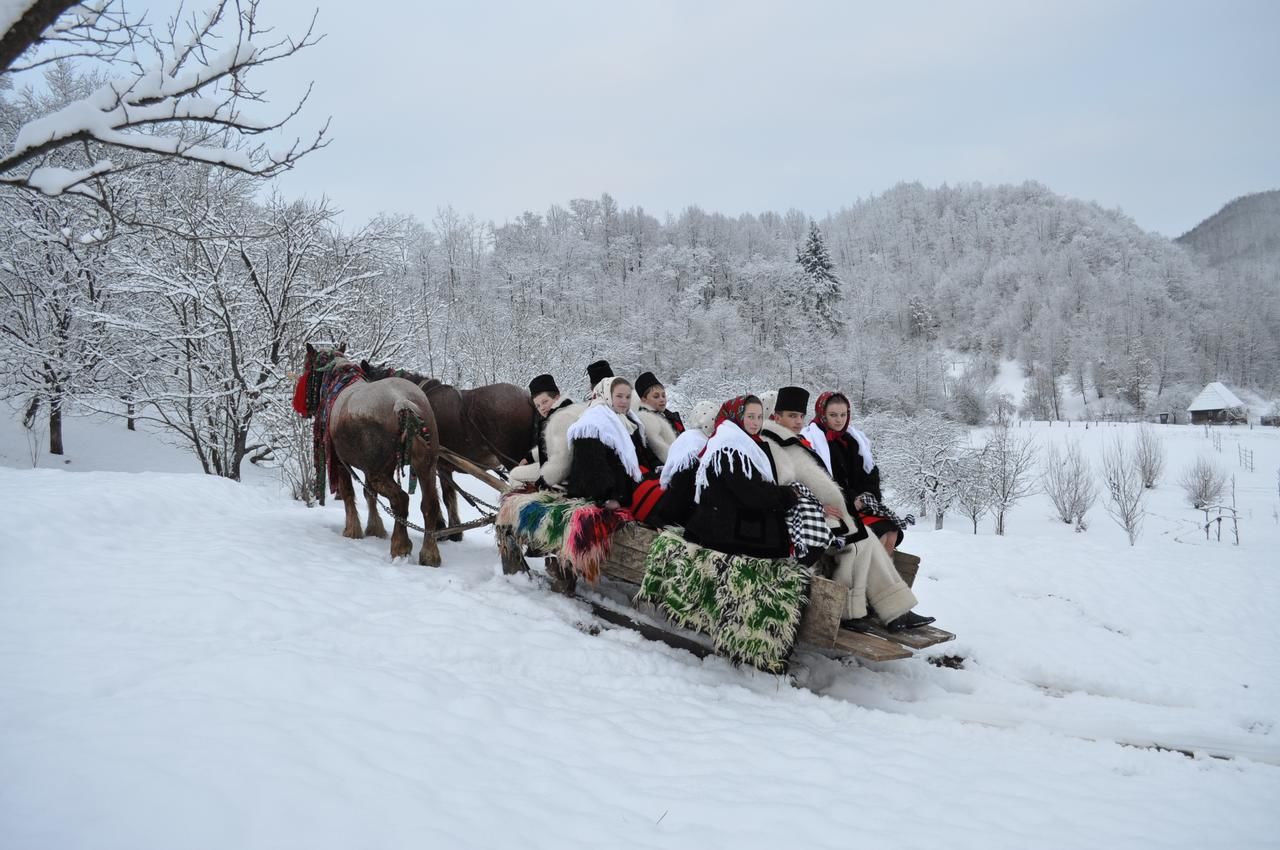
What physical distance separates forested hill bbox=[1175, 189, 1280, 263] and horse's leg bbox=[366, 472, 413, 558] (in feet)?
486

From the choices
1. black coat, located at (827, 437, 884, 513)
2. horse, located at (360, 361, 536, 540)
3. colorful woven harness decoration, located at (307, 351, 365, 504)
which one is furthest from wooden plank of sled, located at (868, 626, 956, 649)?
colorful woven harness decoration, located at (307, 351, 365, 504)

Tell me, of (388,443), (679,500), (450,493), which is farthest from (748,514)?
(450,493)

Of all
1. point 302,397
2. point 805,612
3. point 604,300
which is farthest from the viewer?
point 604,300

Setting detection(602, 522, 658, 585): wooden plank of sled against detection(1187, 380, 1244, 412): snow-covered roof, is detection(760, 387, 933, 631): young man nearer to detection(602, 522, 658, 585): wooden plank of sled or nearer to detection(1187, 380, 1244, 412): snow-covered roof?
detection(602, 522, 658, 585): wooden plank of sled

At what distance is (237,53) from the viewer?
10.0 feet

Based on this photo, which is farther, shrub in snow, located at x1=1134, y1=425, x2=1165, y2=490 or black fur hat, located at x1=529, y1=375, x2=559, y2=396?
shrub in snow, located at x1=1134, y1=425, x2=1165, y2=490

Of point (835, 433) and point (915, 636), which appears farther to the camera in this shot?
point (835, 433)

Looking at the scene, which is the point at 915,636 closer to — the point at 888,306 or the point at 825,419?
the point at 825,419

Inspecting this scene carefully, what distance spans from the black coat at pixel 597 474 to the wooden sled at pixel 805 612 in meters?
0.37

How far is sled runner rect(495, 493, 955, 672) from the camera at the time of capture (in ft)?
12.9

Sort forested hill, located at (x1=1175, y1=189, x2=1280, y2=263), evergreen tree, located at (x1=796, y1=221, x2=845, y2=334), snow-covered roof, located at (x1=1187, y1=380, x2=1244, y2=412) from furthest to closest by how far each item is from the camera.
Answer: forested hill, located at (x1=1175, y1=189, x2=1280, y2=263)
evergreen tree, located at (x1=796, y1=221, x2=845, y2=334)
snow-covered roof, located at (x1=1187, y1=380, x2=1244, y2=412)

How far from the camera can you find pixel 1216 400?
167 ft

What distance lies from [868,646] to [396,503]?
4.41 m

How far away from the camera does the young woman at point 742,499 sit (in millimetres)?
4133
